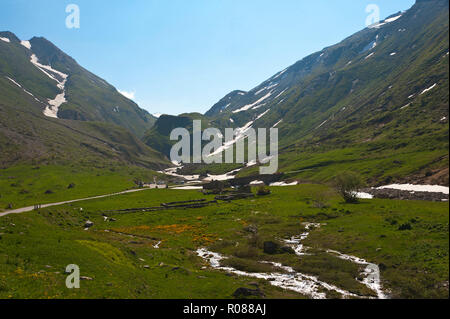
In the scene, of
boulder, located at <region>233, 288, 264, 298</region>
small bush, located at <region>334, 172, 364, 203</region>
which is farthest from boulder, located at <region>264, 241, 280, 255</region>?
small bush, located at <region>334, 172, 364, 203</region>

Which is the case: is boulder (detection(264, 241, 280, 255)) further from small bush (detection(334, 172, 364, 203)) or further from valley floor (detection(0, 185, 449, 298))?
small bush (detection(334, 172, 364, 203))

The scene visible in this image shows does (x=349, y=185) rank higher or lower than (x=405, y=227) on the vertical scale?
higher

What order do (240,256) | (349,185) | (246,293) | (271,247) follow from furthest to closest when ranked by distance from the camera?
(349,185) < (271,247) < (240,256) < (246,293)

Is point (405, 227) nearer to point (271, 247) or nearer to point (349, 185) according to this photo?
point (271, 247)

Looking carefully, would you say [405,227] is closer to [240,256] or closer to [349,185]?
[240,256]

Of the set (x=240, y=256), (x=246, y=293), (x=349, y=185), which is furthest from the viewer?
(x=349, y=185)

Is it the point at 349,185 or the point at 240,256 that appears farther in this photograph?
the point at 349,185

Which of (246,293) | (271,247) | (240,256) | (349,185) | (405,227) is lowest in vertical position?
(246,293)

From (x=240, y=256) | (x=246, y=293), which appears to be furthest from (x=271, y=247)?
(x=246, y=293)

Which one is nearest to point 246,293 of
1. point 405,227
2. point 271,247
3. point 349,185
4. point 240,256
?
point 240,256

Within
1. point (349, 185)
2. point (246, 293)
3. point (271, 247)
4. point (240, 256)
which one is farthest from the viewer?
point (349, 185)
